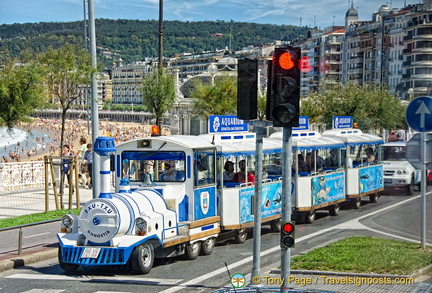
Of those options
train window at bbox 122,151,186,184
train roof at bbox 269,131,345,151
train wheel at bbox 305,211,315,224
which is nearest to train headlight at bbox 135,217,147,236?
train window at bbox 122,151,186,184

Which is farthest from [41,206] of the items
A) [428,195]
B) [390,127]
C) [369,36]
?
[369,36]

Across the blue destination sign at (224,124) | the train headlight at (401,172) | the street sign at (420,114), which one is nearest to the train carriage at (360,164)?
the train headlight at (401,172)

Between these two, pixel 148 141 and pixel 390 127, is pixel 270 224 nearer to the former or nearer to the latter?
pixel 148 141

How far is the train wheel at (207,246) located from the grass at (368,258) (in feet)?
7.26

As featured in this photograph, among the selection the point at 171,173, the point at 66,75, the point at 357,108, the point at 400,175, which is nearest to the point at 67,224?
the point at 171,173

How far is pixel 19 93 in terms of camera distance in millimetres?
22031

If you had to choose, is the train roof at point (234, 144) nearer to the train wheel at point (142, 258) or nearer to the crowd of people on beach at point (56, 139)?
the train wheel at point (142, 258)

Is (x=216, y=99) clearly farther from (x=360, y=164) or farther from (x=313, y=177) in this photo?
(x=313, y=177)

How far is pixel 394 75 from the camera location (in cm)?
12269

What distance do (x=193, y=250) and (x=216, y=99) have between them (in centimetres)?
3094

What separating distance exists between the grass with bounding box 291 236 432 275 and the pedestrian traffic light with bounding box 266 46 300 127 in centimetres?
393

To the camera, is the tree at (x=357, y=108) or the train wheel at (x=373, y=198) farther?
the tree at (x=357, y=108)

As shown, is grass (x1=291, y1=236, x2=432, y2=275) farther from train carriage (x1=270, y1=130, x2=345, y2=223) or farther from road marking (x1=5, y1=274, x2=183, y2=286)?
train carriage (x1=270, y1=130, x2=345, y2=223)

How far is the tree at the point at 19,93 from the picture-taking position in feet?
71.6
